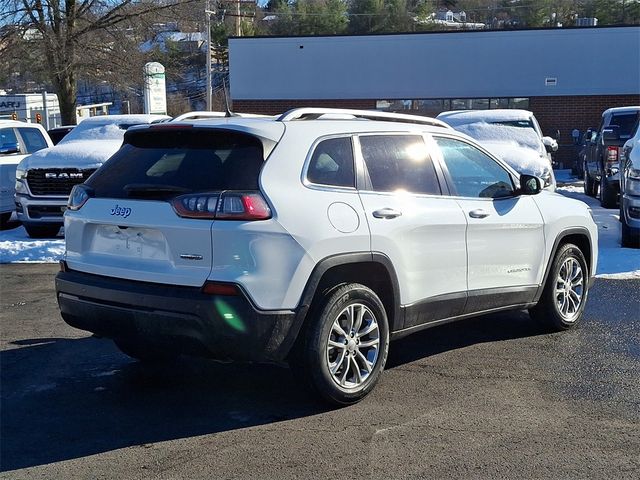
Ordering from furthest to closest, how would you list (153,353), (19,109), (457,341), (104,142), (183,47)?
1. (183,47)
2. (19,109)
3. (104,142)
4. (457,341)
5. (153,353)

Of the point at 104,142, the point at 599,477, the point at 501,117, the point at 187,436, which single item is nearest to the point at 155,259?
the point at 187,436

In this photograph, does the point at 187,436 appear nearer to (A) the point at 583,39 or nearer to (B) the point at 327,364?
(B) the point at 327,364

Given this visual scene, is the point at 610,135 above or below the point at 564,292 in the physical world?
above

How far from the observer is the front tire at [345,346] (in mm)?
4801

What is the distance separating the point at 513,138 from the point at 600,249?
3.22 metres

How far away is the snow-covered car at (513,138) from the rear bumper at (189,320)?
686 cm

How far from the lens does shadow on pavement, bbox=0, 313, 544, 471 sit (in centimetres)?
454

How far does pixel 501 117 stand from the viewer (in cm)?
1468

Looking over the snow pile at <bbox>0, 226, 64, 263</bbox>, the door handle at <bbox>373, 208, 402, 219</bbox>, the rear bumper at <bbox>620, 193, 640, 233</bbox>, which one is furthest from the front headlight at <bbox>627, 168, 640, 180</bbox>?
the snow pile at <bbox>0, 226, 64, 263</bbox>

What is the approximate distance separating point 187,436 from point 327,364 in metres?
0.94

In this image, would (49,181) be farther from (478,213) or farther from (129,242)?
(478,213)

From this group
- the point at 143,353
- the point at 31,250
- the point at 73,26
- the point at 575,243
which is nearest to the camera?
the point at 143,353

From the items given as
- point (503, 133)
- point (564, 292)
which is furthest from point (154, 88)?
point (564, 292)

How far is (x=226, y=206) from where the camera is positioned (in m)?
4.51
